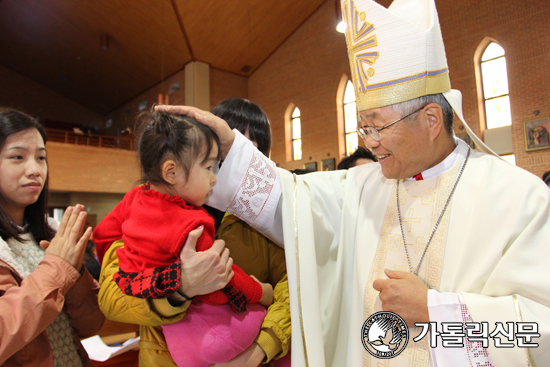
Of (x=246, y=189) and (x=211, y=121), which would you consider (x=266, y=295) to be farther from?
(x=211, y=121)

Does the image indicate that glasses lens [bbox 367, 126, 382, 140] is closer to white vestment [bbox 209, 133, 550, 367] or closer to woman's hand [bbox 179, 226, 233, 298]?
white vestment [bbox 209, 133, 550, 367]

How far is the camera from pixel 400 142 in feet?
4.62

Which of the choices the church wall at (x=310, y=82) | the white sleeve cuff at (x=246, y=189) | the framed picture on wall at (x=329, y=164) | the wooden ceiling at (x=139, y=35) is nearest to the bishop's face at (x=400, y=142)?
the white sleeve cuff at (x=246, y=189)

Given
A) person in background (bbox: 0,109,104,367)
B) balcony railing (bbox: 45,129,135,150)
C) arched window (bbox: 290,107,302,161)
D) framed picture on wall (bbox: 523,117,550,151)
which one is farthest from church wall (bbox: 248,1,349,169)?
person in background (bbox: 0,109,104,367)

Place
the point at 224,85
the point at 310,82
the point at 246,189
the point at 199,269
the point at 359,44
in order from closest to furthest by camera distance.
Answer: the point at 199,269, the point at 246,189, the point at 359,44, the point at 310,82, the point at 224,85

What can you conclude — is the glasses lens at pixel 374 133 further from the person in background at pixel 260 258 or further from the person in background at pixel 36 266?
the person in background at pixel 36 266

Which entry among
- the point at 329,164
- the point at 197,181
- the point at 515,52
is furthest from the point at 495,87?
the point at 197,181

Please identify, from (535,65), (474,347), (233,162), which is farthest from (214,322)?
(535,65)

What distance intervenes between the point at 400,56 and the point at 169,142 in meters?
0.91

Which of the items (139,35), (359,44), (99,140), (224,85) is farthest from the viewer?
(224,85)

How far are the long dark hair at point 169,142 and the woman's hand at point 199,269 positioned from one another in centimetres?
23

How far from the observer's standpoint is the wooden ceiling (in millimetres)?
10656

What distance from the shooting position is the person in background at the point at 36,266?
48.3 inches

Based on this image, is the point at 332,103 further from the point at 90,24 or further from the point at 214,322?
the point at 214,322
